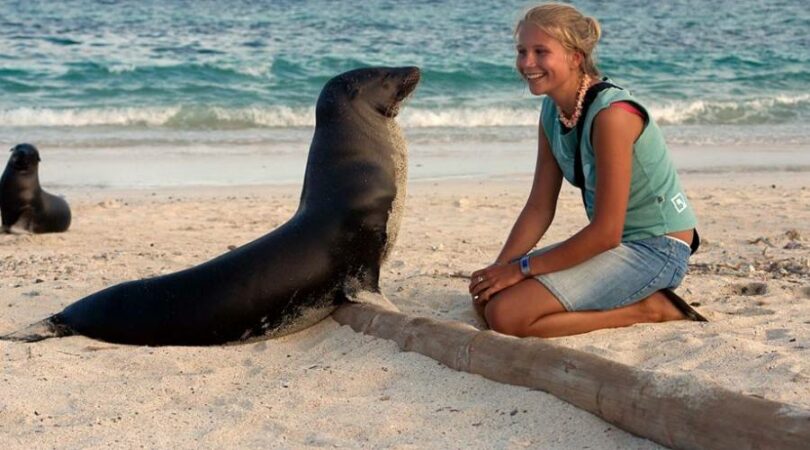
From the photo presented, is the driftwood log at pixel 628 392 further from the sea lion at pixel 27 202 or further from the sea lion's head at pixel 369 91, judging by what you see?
the sea lion at pixel 27 202

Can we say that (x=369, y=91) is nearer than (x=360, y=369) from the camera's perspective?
No

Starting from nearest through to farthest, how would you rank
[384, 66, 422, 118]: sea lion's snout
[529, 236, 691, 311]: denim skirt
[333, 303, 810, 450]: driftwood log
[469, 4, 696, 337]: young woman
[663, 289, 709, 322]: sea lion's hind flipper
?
[333, 303, 810, 450]: driftwood log
[469, 4, 696, 337]: young woman
[529, 236, 691, 311]: denim skirt
[663, 289, 709, 322]: sea lion's hind flipper
[384, 66, 422, 118]: sea lion's snout

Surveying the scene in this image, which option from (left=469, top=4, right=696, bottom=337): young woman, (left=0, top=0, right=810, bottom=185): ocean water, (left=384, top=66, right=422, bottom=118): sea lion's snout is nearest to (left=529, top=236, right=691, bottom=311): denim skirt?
(left=469, top=4, right=696, bottom=337): young woman

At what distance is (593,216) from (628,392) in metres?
1.41

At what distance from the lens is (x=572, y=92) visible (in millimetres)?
5023

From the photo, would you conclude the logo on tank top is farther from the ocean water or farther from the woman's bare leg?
the ocean water

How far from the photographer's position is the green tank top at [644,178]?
499 centimetres

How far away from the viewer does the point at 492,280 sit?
17.2 feet

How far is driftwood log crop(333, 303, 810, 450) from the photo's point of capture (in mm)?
3303

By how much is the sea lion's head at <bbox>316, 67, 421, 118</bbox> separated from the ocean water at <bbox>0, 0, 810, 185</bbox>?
8.36 m

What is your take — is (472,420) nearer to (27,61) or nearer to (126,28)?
(27,61)

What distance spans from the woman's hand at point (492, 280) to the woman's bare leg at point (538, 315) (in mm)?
45

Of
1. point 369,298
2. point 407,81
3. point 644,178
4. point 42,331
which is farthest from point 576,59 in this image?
point 42,331

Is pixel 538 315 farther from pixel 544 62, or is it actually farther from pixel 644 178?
pixel 544 62
